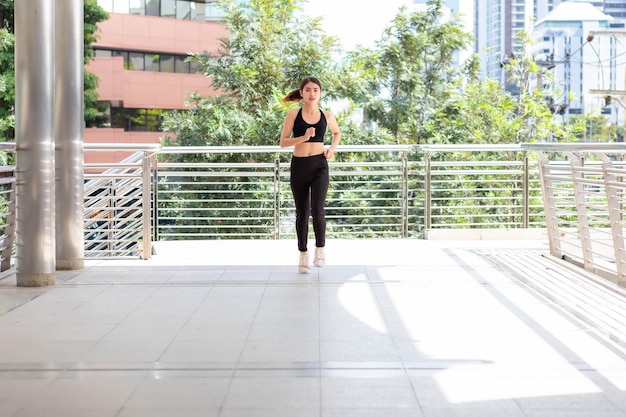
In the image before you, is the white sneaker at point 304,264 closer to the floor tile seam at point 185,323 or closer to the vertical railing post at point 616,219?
the floor tile seam at point 185,323

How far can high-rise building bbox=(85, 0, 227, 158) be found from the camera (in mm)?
39938

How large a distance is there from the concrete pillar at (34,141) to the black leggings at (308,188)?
187 centimetres

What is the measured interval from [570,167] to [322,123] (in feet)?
6.54

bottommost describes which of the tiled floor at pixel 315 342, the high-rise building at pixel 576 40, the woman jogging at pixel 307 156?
Answer: the tiled floor at pixel 315 342

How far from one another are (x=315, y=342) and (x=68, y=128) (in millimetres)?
3522

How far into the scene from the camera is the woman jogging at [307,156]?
696 centimetres

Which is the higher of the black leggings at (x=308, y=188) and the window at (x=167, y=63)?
the window at (x=167, y=63)

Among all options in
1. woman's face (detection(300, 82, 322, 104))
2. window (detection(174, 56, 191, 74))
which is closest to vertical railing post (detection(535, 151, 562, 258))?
woman's face (detection(300, 82, 322, 104))

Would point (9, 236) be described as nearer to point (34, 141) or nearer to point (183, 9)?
point (34, 141)

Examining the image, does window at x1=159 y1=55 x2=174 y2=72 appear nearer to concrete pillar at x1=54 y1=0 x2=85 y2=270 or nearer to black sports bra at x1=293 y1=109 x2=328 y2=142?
concrete pillar at x1=54 y1=0 x2=85 y2=270

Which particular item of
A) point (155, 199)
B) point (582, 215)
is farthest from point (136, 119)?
point (582, 215)

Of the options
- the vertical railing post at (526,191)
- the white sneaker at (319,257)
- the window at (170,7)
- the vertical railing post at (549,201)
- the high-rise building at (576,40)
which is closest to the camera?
the white sneaker at (319,257)

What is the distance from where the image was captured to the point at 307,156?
23.0ft

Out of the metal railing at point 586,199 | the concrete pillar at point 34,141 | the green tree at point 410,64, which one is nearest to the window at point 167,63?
the green tree at point 410,64
